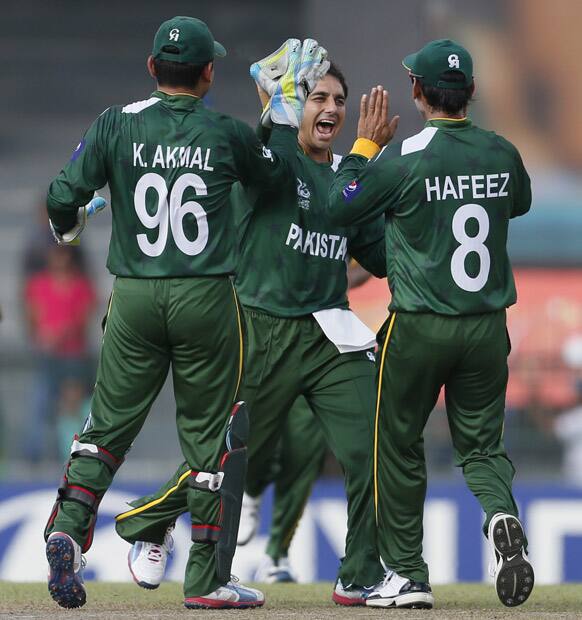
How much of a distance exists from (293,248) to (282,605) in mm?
1393

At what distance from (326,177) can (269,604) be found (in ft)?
5.64

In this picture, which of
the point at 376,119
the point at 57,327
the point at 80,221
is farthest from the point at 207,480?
the point at 57,327

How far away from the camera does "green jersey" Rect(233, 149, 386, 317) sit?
6.05m

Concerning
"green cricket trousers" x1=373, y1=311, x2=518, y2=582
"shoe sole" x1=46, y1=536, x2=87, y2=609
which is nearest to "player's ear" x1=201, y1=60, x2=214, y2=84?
"green cricket trousers" x1=373, y1=311, x2=518, y2=582

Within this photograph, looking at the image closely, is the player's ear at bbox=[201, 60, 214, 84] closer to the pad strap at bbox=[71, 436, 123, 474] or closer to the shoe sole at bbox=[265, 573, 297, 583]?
the pad strap at bbox=[71, 436, 123, 474]

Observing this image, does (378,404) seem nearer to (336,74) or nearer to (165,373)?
(165,373)

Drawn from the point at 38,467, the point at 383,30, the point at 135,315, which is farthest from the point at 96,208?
the point at 383,30

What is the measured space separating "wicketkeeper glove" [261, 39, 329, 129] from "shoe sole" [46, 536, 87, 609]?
1792mm

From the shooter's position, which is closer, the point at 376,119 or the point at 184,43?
the point at 184,43

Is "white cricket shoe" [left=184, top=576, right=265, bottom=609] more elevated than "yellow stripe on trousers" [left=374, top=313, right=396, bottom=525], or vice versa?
"yellow stripe on trousers" [left=374, top=313, right=396, bottom=525]

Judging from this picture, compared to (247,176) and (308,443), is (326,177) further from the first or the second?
(308,443)

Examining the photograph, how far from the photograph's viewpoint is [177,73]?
5387 millimetres

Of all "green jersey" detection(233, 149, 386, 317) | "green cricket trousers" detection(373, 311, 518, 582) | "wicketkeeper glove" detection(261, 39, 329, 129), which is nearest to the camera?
"green cricket trousers" detection(373, 311, 518, 582)

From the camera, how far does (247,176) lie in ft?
18.3
